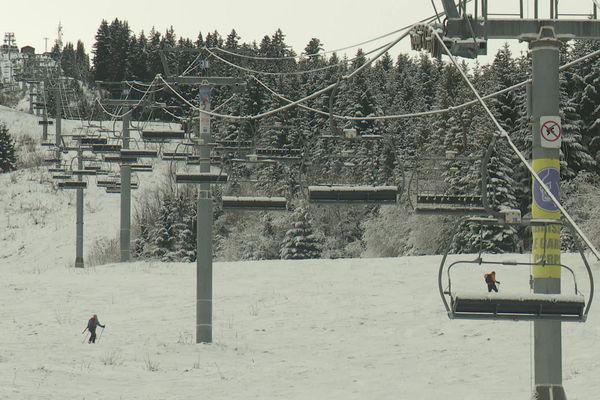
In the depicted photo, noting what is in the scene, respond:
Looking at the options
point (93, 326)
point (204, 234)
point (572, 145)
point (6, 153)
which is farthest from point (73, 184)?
point (6, 153)

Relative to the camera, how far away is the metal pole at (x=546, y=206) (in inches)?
490

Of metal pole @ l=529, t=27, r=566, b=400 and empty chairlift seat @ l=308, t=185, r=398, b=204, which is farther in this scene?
empty chairlift seat @ l=308, t=185, r=398, b=204

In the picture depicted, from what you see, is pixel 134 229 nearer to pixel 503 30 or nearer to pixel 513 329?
pixel 513 329

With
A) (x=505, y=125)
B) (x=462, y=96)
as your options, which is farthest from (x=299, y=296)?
(x=462, y=96)

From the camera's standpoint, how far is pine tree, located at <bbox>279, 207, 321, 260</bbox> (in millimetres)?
74562

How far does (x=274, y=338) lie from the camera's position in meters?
29.3

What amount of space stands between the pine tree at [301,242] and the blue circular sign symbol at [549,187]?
61.7 m

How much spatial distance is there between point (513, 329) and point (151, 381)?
10619 millimetres

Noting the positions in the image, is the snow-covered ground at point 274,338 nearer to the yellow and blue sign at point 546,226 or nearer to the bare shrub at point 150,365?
the bare shrub at point 150,365

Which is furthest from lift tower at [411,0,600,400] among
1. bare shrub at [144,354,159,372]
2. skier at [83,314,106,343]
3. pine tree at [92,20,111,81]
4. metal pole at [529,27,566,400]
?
pine tree at [92,20,111,81]

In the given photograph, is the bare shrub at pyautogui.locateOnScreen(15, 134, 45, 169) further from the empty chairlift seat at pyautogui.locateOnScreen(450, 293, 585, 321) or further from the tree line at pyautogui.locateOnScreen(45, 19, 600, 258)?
the empty chairlift seat at pyautogui.locateOnScreen(450, 293, 585, 321)

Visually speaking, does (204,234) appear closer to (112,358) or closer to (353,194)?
(112,358)

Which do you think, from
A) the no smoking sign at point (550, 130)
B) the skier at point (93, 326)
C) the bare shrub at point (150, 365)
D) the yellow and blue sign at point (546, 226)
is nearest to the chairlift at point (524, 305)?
the yellow and blue sign at point (546, 226)

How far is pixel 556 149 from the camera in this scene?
12.6 m
